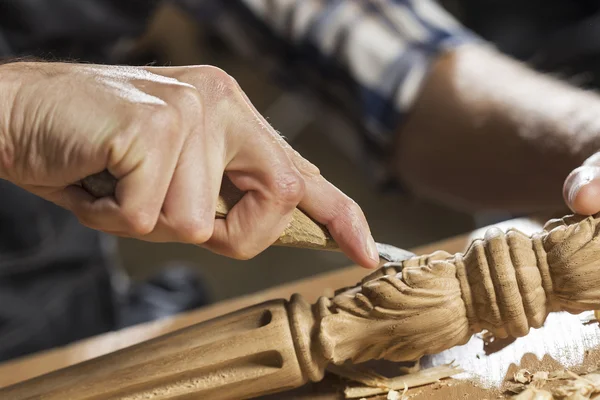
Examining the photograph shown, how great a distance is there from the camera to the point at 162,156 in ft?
2.43

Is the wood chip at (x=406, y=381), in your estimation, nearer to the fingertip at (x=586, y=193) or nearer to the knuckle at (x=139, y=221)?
the fingertip at (x=586, y=193)

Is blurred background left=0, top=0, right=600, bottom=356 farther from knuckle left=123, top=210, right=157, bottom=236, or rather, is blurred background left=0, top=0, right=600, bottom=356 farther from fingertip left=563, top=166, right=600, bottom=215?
knuckle left=123, top=210, right=157, bottom=236

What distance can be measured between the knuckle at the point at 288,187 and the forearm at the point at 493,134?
0.72 metres

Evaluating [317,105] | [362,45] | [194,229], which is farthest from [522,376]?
[317,105]

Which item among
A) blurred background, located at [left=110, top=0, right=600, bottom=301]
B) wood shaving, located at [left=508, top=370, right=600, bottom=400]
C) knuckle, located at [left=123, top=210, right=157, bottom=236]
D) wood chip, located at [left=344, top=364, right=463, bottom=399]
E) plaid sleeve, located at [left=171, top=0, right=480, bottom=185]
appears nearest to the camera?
knuckle, located at [left=123, top=210, right=157, bottom=236]

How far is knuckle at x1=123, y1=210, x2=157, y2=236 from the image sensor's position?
736 millimetres

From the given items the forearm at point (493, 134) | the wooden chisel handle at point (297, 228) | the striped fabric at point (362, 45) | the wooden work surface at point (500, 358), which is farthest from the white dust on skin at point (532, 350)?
the striped fabric at point (362, 45)

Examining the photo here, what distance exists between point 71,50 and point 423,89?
0.98 m

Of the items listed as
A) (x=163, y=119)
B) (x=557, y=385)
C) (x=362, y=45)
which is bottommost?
(x=557, y=385)

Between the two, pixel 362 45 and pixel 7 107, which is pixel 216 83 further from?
pixel 362 45

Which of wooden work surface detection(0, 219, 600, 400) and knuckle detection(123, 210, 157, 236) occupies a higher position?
knuckle detection(123, 210, 157, 236)

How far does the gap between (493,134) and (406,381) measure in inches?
32.3

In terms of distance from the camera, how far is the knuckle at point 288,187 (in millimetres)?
787

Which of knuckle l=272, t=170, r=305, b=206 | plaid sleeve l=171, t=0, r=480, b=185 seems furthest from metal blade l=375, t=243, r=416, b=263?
plaid sleeve l=171, t=0, r=480, b=185
